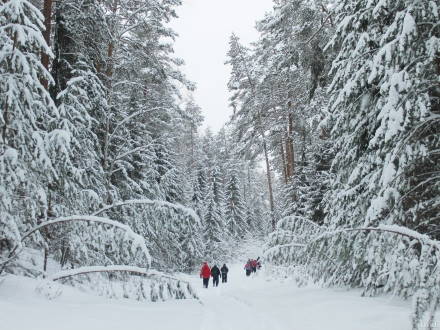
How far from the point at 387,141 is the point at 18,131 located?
6635mm

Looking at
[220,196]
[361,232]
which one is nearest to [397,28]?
[361,232]

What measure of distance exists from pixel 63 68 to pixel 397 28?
8.62 meters

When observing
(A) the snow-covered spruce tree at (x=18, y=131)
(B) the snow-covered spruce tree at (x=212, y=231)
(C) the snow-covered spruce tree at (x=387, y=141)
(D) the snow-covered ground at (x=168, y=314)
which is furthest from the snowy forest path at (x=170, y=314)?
(B) the snow-covered spruce tree at (x=212, y=231)

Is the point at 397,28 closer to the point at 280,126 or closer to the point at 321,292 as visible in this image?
the point at 321,292

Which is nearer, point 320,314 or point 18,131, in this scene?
point 18,131

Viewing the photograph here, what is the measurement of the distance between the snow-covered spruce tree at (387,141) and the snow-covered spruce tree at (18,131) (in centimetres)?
514

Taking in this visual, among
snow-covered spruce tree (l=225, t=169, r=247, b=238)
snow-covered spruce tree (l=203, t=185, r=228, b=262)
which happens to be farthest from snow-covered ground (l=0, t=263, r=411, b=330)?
snow-covered spruce tree (l=225, t=169, r=247, b=238)

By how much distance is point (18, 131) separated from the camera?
22.2ft

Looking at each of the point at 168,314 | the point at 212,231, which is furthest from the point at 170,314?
the point at 212,231

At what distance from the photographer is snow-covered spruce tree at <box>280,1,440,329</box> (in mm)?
6430

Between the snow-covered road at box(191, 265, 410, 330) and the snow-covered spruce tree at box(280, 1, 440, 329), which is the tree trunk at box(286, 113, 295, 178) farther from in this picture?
the snow-covered road at box(191, 265, 410, 330)

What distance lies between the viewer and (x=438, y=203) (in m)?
6.30

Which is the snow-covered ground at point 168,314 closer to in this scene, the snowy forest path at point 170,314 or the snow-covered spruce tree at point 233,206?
the snowy forest path at point 170,314

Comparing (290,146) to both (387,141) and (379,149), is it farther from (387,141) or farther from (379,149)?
(387,141)
